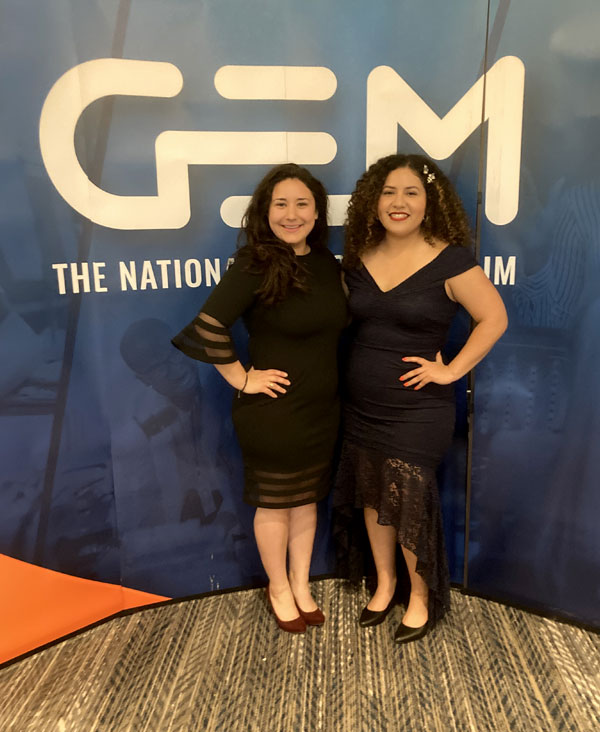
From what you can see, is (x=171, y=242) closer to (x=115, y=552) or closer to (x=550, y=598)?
(x=115, y=552)

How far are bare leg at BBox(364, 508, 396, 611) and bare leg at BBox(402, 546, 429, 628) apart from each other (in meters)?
0.08

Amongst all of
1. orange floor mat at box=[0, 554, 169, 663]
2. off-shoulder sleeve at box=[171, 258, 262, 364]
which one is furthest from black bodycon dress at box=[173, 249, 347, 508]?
orange floor mat at box=[0, 554, 169, 663]

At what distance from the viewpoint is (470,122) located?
6.66 feet

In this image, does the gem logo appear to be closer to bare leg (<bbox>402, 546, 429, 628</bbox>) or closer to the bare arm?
the bare arm

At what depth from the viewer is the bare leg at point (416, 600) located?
7.02 feet

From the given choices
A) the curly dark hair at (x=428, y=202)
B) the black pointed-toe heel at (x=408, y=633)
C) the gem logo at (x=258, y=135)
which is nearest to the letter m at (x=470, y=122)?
the gem logo at (x=258, y=135)

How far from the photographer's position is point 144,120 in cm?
193

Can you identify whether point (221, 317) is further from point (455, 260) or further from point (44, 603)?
point (44, 603)

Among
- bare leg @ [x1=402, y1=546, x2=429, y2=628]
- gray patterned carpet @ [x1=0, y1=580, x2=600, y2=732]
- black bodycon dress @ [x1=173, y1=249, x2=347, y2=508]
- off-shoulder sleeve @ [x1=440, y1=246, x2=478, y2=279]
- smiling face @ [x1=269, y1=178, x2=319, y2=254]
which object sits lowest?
gray patterned carpet @ [x1=0, y1=580, x2=600, y2=732]

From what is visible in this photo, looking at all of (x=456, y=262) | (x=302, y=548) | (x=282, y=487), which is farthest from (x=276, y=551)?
(x=456, y=262)

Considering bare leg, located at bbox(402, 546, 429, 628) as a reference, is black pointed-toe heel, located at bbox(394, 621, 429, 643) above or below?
below

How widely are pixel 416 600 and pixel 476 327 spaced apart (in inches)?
39.9

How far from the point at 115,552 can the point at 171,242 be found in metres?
1.16

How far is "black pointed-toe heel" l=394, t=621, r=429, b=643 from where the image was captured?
6.93 ft
